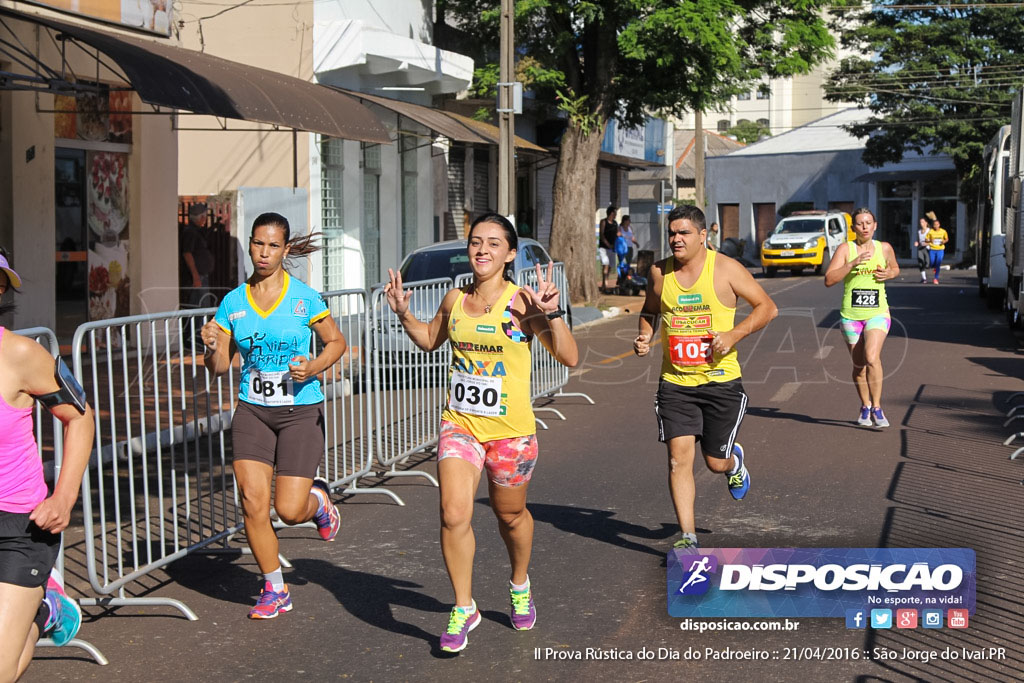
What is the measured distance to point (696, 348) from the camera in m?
6.62

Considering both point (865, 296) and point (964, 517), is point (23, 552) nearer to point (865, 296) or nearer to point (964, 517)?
point (964, 517)

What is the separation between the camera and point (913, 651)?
5070 millimetres

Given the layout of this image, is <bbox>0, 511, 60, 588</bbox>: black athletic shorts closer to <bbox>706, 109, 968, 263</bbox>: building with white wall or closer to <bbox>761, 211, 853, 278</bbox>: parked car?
<bbox>761, 211, 853, 278</bbox>: parked car

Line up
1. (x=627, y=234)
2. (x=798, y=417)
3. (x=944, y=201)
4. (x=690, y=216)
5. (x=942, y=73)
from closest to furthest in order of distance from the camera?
1. (x=690, y=216)
2. (x=798, y=417)
3. (x=627, y=234)
4. (x=942, y=73)
5. (x=944, y=201)

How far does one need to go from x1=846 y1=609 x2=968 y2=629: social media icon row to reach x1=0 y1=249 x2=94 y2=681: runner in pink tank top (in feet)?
11.1

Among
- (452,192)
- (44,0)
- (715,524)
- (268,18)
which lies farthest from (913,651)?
(452,192)

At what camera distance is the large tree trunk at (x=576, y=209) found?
25.5 meters

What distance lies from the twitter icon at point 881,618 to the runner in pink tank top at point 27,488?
11.3 ft

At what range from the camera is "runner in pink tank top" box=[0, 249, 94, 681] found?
3.81m

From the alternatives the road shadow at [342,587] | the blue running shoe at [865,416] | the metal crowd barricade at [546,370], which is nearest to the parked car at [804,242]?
the metal crowd barricade at [546,370]

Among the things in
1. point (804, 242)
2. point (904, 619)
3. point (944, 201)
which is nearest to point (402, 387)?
point (904, 619)

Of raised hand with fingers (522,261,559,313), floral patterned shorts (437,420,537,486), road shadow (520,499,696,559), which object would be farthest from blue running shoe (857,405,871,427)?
raised hand with fingers (522,261,559,313)

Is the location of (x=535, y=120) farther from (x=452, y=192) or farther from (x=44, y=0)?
(x=44, y=0)

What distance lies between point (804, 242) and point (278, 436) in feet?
117
